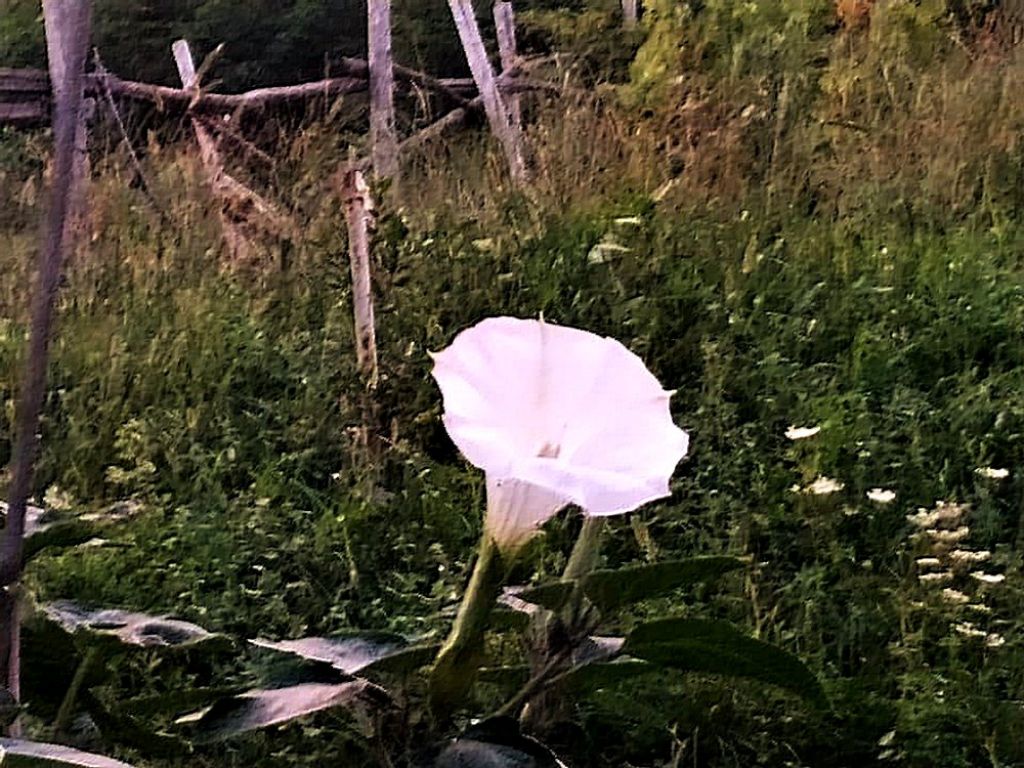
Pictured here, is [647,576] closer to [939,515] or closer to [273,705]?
[273,705]

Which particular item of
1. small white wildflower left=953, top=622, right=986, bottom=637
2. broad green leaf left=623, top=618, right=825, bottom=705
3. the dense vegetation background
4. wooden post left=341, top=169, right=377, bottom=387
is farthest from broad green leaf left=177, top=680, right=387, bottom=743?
wooden post left=341, top=169, right=377, bottom=387

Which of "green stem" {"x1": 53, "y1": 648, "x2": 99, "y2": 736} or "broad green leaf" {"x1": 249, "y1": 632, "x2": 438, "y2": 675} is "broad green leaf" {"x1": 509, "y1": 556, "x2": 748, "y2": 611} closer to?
"broad green leaf" {"x1": 249, "y1": 632, "x2": 438, "y2": 675}

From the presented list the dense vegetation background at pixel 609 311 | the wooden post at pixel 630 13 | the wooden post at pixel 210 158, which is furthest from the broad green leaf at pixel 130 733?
the wooden post at pixel 630 13

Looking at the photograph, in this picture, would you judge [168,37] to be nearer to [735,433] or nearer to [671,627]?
[735,433]

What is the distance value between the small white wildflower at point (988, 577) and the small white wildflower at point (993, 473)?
71 millimetres

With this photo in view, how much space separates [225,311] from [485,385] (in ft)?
2.20

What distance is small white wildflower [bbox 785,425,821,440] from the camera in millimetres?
943

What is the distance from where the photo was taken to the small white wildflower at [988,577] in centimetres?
86

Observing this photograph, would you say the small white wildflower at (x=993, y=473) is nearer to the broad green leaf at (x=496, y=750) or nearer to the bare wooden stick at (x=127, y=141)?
the broad green leaf at (x=496, y=750)

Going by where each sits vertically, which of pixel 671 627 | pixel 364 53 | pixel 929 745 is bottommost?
pixel 929 745

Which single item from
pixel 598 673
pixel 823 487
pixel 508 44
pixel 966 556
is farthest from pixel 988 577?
pixel 508 44

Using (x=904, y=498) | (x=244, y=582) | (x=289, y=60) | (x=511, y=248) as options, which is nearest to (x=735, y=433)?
(x=904, y=498)

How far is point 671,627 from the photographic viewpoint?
481 mm

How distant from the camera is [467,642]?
1.53ft
